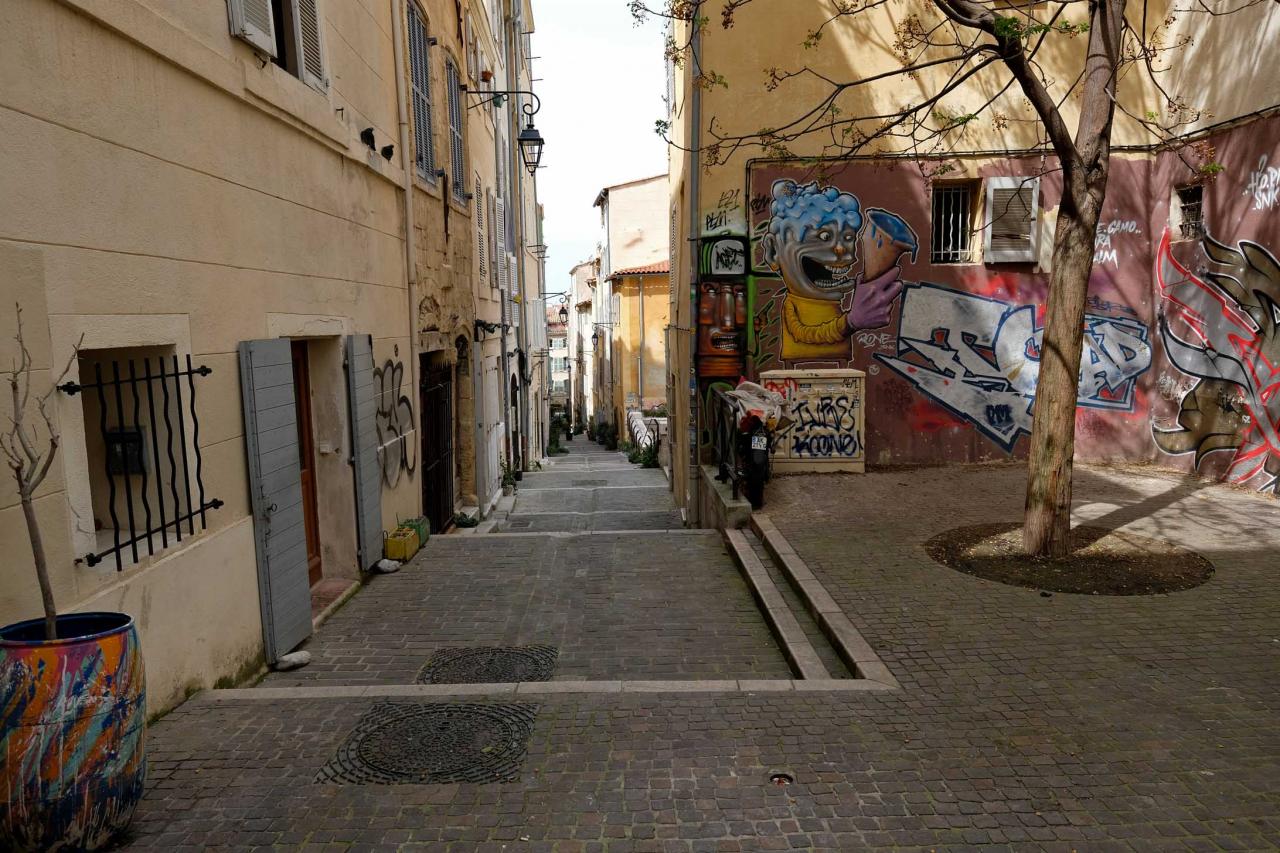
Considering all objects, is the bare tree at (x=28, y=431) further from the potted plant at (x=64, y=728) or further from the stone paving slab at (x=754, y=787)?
the stone paving slab at (x=754, y=787)

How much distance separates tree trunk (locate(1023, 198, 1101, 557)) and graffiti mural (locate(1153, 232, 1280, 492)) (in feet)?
10.5

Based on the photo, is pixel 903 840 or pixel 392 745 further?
pixel 392 745

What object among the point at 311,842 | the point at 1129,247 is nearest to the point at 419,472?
the point at 311,842

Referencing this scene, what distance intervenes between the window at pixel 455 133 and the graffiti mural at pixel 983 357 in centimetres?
636

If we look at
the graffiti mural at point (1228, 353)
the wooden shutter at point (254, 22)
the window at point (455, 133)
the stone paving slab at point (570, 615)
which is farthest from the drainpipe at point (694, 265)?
the graffiti mural at point (1228, 353)

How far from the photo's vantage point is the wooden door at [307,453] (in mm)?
6762

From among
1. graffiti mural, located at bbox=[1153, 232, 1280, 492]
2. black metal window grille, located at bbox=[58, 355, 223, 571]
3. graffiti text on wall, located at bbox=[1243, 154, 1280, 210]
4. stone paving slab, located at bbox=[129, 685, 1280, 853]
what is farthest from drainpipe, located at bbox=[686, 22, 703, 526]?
black metal window grille, located at bbox=[58, 355, 223, 571]

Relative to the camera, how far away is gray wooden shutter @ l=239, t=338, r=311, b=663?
5.19m

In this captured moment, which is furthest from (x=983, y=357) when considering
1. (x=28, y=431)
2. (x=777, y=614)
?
(x=28, y=431)

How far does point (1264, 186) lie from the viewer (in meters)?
7.85

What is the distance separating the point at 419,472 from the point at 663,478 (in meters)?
10.6

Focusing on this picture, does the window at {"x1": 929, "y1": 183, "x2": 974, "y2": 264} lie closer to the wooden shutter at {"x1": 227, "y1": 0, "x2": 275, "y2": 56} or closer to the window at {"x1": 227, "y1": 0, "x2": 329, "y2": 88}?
the window at {"x1": 227, "y1": 0, "x2": 329, "y2": 88}

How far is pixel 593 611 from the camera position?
6316 millimetres

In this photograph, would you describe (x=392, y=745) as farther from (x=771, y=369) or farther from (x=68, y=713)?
(x=771, y=369)
